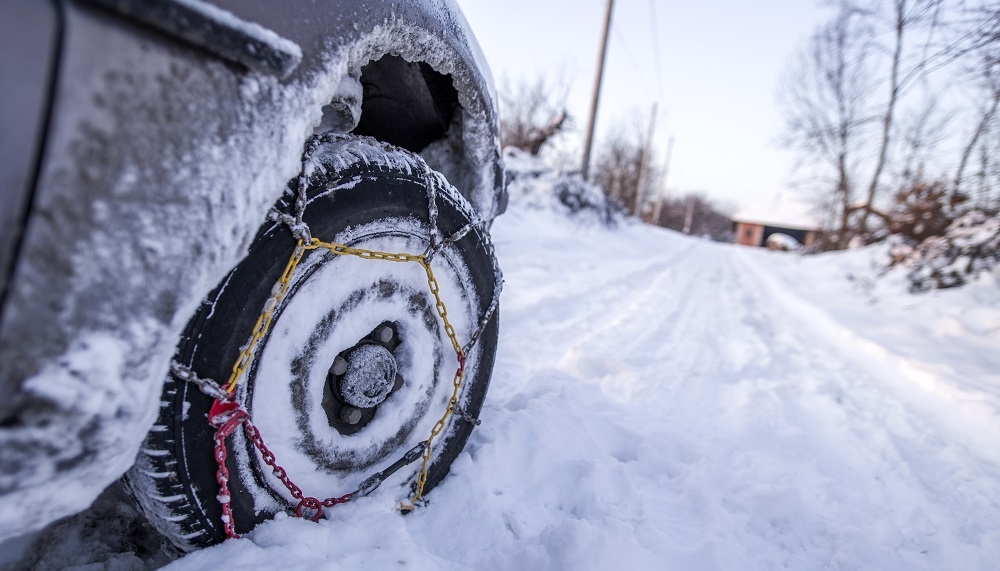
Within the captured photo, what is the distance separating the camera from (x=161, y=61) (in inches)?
23.8

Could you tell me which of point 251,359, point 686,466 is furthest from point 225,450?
point 686,466

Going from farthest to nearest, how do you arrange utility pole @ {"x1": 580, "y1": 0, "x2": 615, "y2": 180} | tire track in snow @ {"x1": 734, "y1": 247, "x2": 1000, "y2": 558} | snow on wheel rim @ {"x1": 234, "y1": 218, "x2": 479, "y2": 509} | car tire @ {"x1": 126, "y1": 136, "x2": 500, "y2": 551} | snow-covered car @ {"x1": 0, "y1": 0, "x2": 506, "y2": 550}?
1. utility pole @ {"x1": 580, "y1": 0, "x2": 615, "y2": 180}
2. tire track in snow @ {"x1": 734, "y1": 247, "x2": 1000, "y2": 558}
3. snow on wheel rim @ {"x1": 234, "y1": 218, "x2": 479, "y2": 509}
4. car tire @ {"x1": 126, "y1": 136, "x2": 500, "y2": 551}
5. snow-covered car @ {"x1": 0, "y1": 0, "x2": 506, "y2": 550}

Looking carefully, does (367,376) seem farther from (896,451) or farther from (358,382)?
(896,451)

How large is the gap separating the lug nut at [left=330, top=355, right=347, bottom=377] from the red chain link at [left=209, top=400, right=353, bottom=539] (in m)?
0.20

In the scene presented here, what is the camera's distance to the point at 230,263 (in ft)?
2.43

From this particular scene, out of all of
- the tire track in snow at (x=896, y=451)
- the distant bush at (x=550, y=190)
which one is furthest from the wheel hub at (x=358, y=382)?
the distant bush at (x=550, y=190)

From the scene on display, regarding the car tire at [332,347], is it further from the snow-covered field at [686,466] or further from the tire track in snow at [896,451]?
the tire track in snow at [896,451]

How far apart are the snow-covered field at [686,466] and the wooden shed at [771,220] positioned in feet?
160

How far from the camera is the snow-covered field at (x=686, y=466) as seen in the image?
1.20 metres

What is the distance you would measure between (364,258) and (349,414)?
1.18 ft

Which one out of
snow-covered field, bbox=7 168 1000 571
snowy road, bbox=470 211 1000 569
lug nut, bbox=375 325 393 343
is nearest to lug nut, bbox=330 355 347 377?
lug nut, bbox=375 325 393 343

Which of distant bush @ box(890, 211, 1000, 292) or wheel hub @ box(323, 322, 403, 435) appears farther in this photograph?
distant bush @ box(890, 211, 1000, 292)

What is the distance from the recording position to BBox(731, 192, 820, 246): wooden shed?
1834 inches

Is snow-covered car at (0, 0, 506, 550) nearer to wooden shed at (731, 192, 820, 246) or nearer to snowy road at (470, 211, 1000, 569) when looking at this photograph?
snowy road at (470, 211, 1000, 569)
